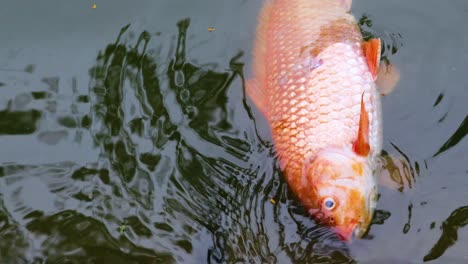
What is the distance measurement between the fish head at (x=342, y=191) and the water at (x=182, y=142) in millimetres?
119

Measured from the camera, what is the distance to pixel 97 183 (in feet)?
14.5

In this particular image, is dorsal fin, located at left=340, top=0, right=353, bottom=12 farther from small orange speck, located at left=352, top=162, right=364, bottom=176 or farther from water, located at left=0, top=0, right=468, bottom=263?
small orange speck, located at left=352, top=162, right=364, bottom=176

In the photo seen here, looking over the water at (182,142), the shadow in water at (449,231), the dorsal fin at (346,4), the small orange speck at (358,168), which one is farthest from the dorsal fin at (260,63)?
the shadow in water at (449,231)

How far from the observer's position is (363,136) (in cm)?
386

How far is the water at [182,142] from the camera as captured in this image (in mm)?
4055

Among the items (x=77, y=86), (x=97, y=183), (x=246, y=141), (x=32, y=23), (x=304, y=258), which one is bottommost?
(x=304, y=258)

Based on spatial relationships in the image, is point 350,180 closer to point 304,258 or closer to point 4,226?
point 304,258

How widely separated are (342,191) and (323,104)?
1.84 ft

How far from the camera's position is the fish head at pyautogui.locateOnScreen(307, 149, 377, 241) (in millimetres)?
3824

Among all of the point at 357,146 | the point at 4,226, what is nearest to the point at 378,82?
the point at 357,146

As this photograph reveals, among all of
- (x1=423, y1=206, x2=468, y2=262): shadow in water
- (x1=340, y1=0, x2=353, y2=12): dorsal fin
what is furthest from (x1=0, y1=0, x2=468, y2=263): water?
(x1=340, y1=0, x2=353, y2=12): dorsal fin

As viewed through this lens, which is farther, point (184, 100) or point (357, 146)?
point (184, 100)

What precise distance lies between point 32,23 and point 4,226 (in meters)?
1.65

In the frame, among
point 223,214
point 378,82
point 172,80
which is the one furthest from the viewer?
point 172,80
